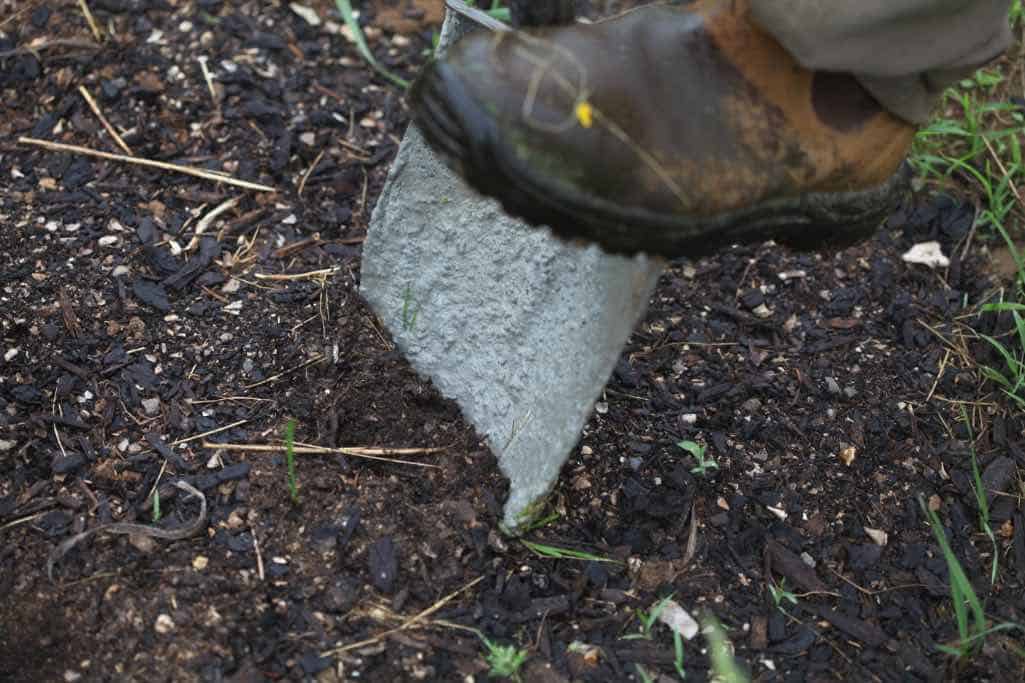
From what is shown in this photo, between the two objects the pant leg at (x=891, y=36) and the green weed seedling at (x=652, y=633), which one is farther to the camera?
the green weed seedling at (x=652, y=633)

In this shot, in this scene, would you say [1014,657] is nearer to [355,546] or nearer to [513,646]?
[513,646]

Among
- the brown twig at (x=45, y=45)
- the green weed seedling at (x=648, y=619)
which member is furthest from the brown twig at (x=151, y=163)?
the green weed seedling at (x=648, y=619)

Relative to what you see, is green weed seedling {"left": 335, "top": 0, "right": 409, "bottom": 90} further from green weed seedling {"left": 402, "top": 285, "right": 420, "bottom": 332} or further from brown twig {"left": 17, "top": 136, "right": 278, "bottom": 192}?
green weed seedling {"left": 402, "top": 285, "right": 420, "bottom": 332}


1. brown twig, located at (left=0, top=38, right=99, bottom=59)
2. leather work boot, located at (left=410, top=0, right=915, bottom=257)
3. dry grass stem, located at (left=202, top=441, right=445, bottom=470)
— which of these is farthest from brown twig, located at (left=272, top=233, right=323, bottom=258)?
leather work boot, located at (left=410, top=0, right=915, bottom=257)

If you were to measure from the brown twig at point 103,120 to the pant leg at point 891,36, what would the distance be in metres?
1.32

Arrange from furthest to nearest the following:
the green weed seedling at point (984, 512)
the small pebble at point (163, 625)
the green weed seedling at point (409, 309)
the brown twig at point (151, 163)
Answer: the brown twig at point (151, 163)
the green weed seedling at point (409, 309)
the green weed seedling at point (984, 512)
the small pebble at point (163, 625)

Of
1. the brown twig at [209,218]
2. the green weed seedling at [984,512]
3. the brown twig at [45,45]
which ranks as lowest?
the green weed seedling at [984,512]

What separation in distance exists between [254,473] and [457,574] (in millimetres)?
343

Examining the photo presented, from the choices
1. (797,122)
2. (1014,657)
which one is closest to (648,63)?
(797,122)

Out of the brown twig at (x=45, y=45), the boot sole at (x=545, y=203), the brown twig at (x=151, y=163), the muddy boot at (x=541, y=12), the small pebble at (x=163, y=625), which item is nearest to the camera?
the boot sole at (x=545, y=203)

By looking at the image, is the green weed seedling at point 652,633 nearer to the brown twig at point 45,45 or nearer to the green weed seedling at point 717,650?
the green weed seedling at point 717,650

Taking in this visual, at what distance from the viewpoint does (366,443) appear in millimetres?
1747

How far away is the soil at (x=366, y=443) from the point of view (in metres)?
1.53

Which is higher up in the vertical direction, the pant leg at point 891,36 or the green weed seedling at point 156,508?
the pant leg at point 891,36
